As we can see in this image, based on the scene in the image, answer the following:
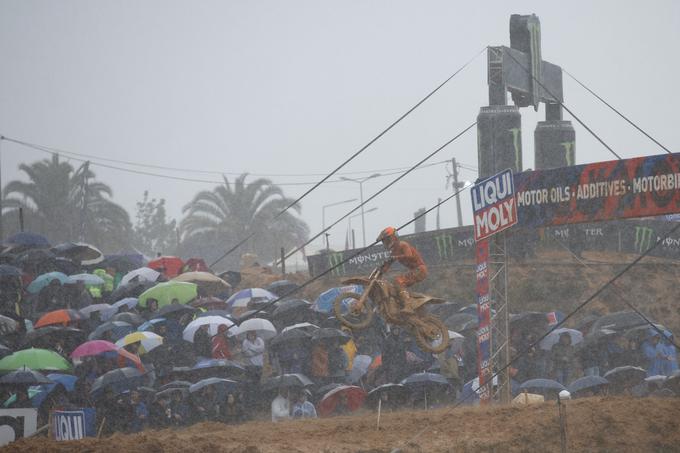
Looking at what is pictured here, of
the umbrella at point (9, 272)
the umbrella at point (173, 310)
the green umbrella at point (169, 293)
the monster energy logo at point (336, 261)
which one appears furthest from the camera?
the monster energy logo at point (336, 261)

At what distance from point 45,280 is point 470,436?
14.2 m

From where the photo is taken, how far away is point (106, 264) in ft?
102

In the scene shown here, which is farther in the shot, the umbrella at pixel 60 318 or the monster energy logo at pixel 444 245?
the monster energy logo at pixel 444 245

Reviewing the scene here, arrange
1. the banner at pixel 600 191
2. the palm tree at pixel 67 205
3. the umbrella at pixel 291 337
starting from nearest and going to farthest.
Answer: the banner at pixel 600 191 < the umbrella at pixel 291 337 < the palm tree at pixel 67 205

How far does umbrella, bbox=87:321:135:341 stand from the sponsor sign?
404cm

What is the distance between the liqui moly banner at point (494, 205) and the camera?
18234 millimetres

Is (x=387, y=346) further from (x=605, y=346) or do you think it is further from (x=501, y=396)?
(x=605, y=346)

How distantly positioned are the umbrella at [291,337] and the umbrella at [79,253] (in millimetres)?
11361

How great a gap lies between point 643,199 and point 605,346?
4016 mm

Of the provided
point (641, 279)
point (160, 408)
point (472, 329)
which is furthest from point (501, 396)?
point (641, 279)

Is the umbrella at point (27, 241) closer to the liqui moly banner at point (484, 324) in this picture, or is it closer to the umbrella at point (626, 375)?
the liqui moly banner at point (484, 324)

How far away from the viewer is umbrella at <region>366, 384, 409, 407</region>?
704 inches

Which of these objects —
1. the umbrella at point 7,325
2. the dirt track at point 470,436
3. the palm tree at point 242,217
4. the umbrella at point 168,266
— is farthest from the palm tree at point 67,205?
the dirt track at point 470,436

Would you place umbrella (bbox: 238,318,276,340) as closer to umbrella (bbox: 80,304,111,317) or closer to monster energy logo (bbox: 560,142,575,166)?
umbrella (bbox: 80,304,111,317)
